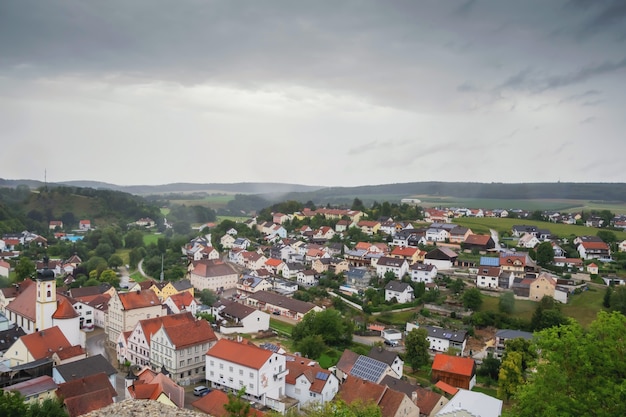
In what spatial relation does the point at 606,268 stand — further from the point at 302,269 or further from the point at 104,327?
the point at 104,327

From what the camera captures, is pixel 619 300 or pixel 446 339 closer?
pixel 446 339

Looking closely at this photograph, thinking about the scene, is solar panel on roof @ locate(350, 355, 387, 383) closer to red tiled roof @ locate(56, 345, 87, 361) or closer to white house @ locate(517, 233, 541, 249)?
red tiled roof @ locate(56, 345, 87, 361)

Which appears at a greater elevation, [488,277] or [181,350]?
[488,277]

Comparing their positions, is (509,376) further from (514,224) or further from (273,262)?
(514,224)

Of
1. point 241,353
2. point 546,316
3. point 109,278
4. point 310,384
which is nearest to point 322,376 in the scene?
point 310,384

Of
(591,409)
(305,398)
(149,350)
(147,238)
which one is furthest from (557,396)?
(147,238)

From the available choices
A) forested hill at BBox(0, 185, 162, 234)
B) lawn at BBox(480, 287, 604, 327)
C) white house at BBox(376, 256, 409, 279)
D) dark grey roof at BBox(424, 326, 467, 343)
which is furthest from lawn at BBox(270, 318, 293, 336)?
forested hill at BBox(0, 185, 162, 234)
